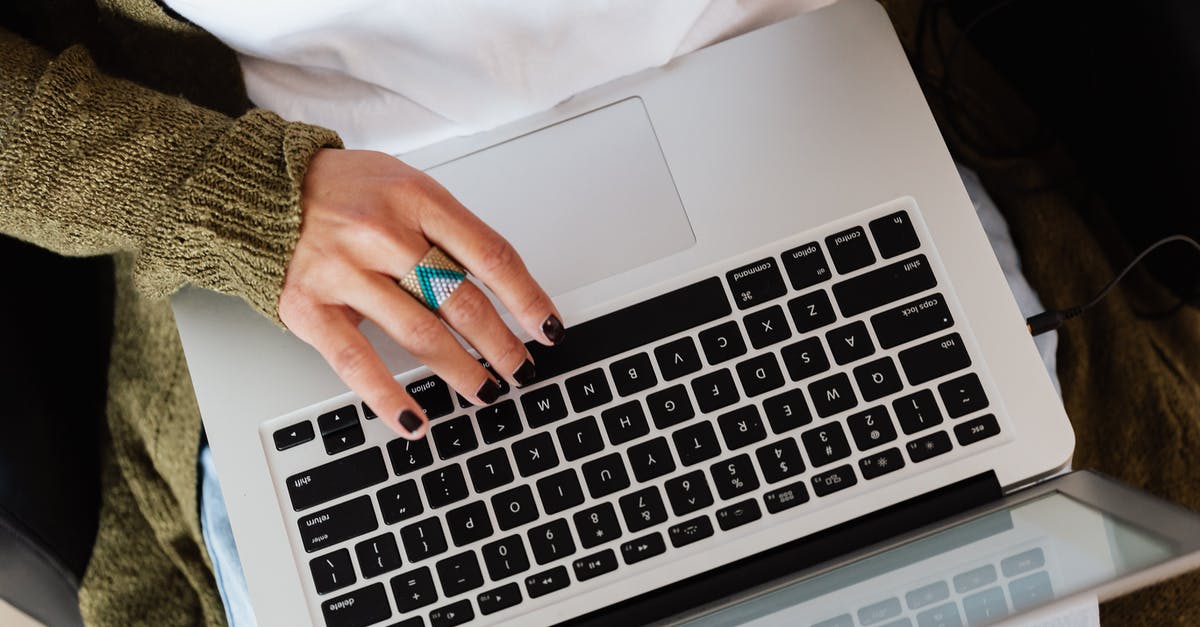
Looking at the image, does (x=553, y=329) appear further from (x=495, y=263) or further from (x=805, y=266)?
(x=805, y=266)

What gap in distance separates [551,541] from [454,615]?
0.07 meters

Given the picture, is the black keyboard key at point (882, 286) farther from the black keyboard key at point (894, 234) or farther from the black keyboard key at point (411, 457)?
the black keyboard key at point (411, 457)

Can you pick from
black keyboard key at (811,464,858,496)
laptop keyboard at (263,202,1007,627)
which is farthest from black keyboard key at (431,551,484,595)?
black keyboard key at (811,464,858,496)

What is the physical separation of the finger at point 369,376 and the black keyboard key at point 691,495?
16 cm

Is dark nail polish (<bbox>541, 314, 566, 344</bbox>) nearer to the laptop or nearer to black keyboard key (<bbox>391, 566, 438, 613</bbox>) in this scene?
the laptop

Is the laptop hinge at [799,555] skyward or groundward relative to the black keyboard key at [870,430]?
groundward

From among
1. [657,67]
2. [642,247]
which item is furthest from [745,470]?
[657,67]

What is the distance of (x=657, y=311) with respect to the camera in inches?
22.7

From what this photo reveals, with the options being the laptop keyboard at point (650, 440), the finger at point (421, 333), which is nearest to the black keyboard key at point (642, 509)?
the laptop keyboard at point (650, 440)

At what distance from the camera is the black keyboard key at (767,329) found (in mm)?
571

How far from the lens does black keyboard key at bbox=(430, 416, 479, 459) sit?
571 mm

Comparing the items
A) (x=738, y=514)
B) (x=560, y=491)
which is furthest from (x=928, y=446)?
(x=560, y=491)

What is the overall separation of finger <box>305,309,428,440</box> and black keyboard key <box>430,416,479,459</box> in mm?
25

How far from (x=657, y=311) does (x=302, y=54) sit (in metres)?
0.31
